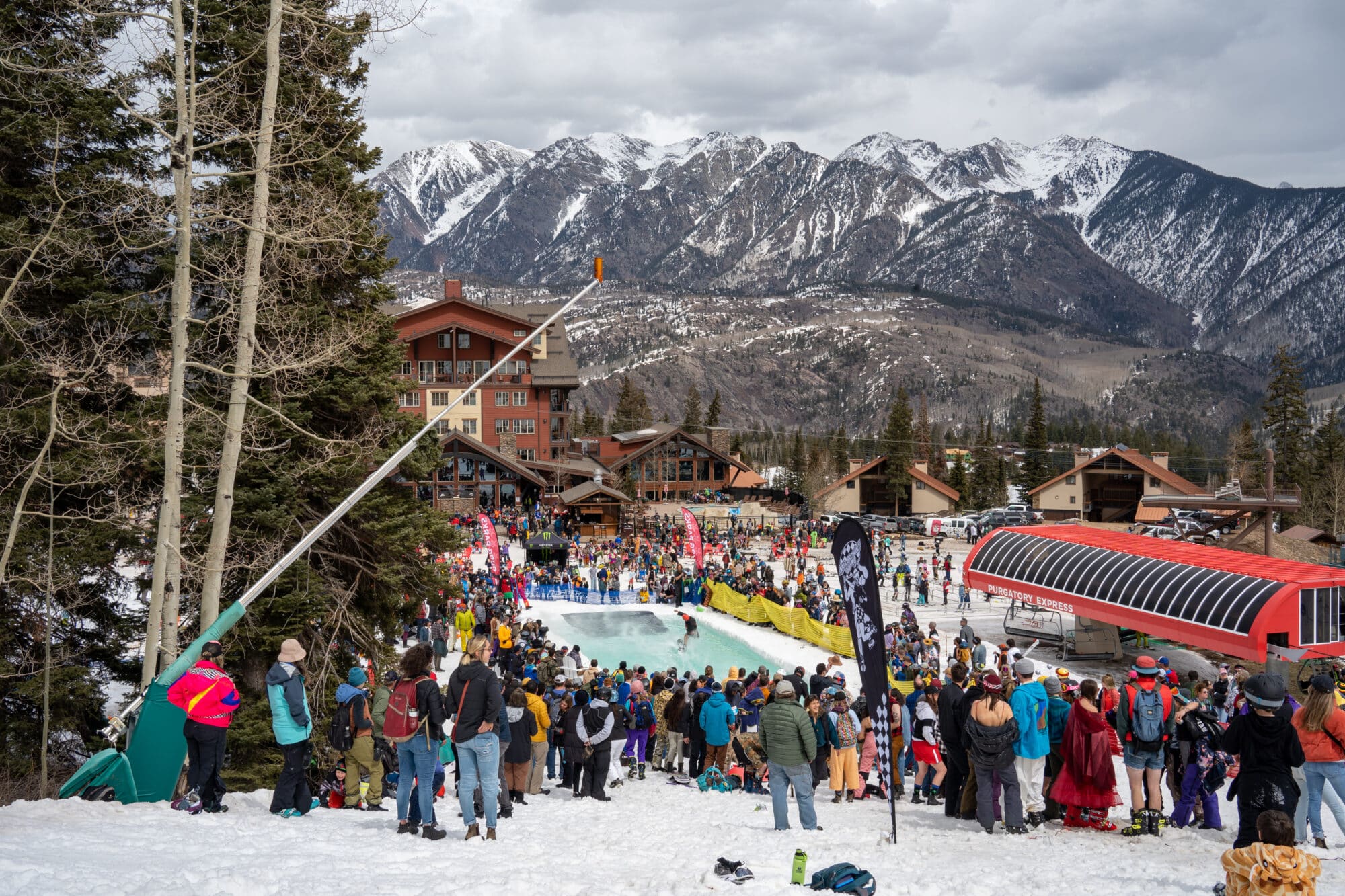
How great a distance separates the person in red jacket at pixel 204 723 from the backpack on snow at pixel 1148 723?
9.04 m

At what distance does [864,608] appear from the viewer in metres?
10.5

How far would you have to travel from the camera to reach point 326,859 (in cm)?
837

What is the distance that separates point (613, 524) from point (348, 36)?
141 feet

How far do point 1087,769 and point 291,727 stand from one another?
8.01m

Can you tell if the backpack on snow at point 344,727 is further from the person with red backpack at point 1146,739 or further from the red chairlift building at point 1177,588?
the red chairlift building at point 1177,588

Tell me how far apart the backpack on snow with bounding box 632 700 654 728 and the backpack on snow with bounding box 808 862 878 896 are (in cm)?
678

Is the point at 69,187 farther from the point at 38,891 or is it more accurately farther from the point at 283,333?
the point at 38,891

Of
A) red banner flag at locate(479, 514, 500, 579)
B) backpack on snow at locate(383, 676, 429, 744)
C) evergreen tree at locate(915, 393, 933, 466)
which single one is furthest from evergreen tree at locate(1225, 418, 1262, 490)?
backpack on snow at locate(383, 676, 429, 744)

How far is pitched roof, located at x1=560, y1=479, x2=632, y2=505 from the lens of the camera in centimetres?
5700

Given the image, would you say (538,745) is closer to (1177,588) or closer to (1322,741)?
(1322,741)

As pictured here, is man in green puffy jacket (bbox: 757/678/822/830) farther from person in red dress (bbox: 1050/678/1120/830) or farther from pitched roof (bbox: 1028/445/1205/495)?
pitched roof (bbox: 1028/445/1205/495)

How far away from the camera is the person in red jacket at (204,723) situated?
31.9 ft

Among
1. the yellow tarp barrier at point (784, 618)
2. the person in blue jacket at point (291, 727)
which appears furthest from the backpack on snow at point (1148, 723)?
the yellow tarp barrier at point (784, 618)

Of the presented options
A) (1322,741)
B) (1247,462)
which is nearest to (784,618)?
(1322,741)
